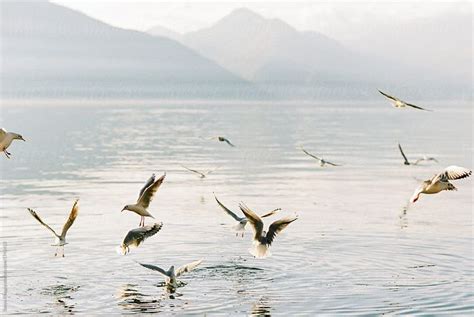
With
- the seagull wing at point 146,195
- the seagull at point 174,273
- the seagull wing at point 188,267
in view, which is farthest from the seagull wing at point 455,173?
the seagull wing at point 146,195

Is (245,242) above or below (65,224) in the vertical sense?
below

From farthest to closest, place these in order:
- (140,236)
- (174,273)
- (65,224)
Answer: (174,273) → (140,236) → (65,224)

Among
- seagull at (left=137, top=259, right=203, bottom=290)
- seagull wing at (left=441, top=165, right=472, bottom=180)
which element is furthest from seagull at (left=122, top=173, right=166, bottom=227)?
seagull wing at (left=441, top=165, right=472, bottom=180)

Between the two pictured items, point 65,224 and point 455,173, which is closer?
point 455,173

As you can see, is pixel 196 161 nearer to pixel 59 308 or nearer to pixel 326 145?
pixel 326 145

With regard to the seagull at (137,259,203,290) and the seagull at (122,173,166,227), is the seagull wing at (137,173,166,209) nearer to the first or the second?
the seagull at (122,173,166,227)

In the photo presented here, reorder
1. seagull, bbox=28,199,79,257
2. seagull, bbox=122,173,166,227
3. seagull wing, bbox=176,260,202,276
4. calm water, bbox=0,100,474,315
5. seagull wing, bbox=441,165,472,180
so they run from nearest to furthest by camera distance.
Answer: seagull, bbox=28,199,79,257 → seagull wing, bbox=441,165,472,180 → seagull, bbox=122,173,166,227 → seagull wing, bbox=176,260,202,276 → calm water, bbox=0,100,474,315

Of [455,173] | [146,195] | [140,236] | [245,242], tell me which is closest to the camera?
[455,173]

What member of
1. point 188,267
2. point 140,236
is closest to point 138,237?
point 140,236

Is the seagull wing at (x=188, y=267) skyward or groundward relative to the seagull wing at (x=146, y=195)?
groundward

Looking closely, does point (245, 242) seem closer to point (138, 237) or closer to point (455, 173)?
point (138, 237)

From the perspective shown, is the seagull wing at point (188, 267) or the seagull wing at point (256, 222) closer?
the seagull wing at point (256, 222)

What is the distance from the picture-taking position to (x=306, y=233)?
33250mm

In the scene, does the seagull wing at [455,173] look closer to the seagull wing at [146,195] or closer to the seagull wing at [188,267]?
the seagull wing at [188,267]
